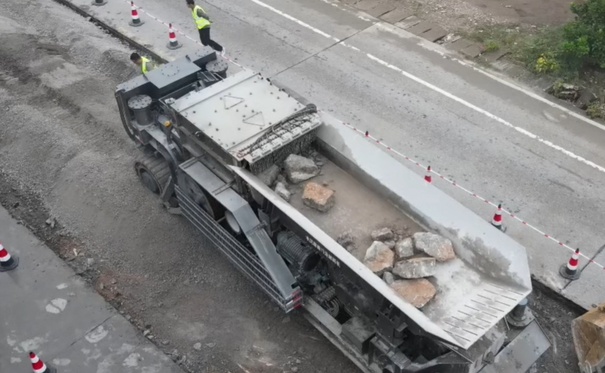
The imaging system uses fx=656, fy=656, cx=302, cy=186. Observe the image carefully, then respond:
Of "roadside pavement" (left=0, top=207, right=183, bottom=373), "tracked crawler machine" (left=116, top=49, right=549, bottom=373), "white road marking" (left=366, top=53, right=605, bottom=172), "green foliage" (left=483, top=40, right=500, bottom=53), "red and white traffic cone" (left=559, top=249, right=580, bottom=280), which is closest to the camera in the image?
"tracked crawler machine" (left=116, top=49, right=549, bottom=373)

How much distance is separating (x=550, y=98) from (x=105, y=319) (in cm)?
837

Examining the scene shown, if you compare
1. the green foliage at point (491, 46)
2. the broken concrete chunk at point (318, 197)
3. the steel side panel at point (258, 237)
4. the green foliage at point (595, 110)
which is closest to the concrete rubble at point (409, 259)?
the broken concrete chunk at point (318, 197)

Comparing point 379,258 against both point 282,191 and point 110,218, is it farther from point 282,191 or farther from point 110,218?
point 110,218

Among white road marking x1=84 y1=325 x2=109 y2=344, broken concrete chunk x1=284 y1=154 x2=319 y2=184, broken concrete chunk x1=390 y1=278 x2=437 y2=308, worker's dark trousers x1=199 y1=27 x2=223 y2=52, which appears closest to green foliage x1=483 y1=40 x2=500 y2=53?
worker's dark trousers x1=199 y1=27 x2=223 y2=52

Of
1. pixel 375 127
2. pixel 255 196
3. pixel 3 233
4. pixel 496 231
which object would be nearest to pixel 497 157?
→ pixel 375 127

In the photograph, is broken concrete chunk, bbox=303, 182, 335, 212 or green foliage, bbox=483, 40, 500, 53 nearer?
broken concrete chunk, bbox=303, 182, 335, 212

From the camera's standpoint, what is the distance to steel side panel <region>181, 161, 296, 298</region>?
7.31 meters

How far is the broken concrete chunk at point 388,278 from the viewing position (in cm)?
669

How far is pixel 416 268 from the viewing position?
6664 millimetres

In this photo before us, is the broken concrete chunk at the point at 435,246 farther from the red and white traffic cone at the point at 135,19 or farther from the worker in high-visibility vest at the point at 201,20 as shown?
the red and white traffic cone at the point at 135,19

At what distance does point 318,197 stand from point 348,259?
1.13 m

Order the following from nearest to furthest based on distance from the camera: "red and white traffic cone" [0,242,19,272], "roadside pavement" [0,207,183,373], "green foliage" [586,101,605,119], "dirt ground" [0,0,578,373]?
"roadside pavement" [0,207,183,373] < "dirt ground" [0,0,578,373] < "red and white traffic cone" [0,242,19,272] < "green foliage" [586,101,605,119]

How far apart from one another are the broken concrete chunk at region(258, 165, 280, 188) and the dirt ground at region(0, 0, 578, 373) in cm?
165

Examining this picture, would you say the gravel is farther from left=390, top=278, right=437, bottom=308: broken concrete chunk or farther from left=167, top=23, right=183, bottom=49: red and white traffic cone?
left=390, top=278, right=437, bottom=308: broken concrete chunk
